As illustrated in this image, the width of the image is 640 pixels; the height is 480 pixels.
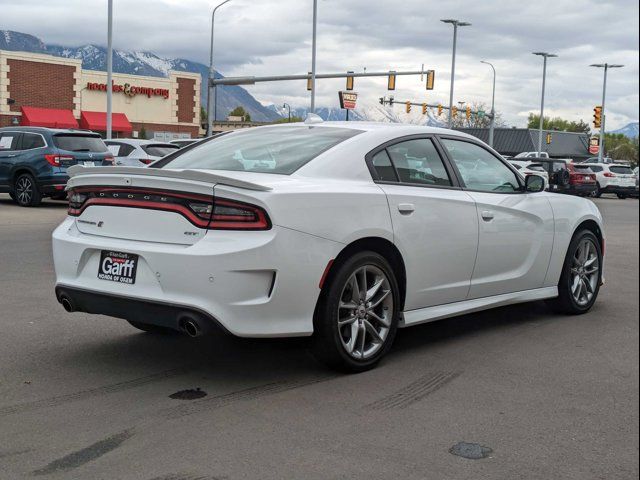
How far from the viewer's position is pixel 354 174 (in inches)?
200

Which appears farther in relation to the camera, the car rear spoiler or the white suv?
the white suv

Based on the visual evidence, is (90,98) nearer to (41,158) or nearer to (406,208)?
(41,158)

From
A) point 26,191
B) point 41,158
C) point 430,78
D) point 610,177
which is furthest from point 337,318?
point 430,78

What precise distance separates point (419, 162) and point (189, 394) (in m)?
2.26

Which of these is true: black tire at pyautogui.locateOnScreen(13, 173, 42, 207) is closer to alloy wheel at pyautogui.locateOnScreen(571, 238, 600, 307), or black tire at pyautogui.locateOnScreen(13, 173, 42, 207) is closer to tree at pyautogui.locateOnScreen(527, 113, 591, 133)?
alloy wheel at pyautogui.locateOnScreen(571, 238, 600, 307)

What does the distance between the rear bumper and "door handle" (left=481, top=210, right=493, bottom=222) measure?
156cm

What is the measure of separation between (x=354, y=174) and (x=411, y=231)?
517mm

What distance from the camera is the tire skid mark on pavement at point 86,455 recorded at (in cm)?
340

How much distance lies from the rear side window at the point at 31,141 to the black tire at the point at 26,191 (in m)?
0.61

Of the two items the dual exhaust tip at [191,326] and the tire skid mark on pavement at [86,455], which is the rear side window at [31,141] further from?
the tire skid mark on pavement at [86,455]

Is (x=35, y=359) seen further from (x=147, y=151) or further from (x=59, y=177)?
(x=147, y=151)

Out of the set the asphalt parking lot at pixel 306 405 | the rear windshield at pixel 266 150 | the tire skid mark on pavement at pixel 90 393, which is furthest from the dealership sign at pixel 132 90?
the tire skid mark on pavement at pixel 90 393

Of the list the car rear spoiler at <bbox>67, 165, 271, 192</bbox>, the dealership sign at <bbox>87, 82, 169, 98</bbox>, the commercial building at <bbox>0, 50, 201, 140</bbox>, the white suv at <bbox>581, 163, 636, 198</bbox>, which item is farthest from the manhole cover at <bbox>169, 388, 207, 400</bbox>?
the dealership sign at <bbox>87, 82, 169, 98</bbox>

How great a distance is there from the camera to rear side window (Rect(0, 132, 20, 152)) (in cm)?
1819
